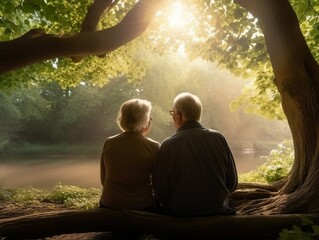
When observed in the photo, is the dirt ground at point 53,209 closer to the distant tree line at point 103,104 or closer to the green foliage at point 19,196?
the green foliage at point 19,196

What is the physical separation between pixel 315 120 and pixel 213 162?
2.05 m

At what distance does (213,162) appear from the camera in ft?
11.2

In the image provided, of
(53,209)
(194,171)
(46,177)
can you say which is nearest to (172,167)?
→ (194,171)

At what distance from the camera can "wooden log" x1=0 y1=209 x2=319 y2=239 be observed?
342 cm

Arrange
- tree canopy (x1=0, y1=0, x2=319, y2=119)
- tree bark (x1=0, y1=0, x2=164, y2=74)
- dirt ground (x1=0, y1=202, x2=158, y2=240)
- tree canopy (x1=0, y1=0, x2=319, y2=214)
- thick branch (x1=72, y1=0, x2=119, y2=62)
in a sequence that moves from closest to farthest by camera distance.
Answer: dirt ground (x1=0, y1=202, x2=158, y2=240) < tree bark (x1=0, y1=0, x2=164, y2=74) < tree canopy (x1=0, y1=0, x2=319, y2=214) < thick branch (x1=72, y1=0, x2=119, y2=62) < tree canopy (x1=0, y1=0, x2=319, y2=119)

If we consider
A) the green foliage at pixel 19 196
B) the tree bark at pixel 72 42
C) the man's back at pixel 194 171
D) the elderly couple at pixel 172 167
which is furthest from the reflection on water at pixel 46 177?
the man's back at pixel 194 171

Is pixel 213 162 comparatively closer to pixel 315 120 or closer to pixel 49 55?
pixel 315 120

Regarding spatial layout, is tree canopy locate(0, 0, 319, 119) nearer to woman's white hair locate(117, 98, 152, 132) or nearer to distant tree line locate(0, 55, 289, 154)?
woman's white hair locate(117, 98, 152, 132)

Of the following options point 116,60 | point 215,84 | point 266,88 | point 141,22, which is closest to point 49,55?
point 141,22

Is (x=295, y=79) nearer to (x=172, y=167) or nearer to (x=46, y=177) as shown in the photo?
(x=172, y=167)

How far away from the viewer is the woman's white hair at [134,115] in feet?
12.1

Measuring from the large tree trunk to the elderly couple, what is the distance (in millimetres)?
1326

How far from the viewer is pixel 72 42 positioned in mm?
5031

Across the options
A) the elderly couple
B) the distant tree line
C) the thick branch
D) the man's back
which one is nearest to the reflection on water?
the thick branch
